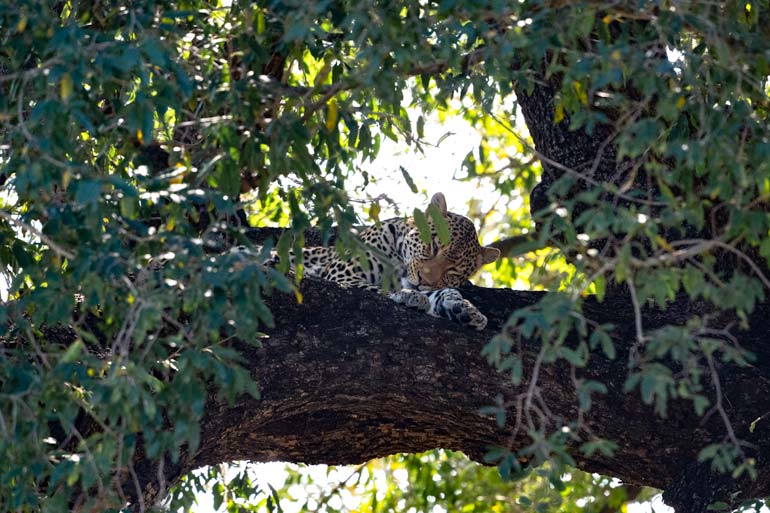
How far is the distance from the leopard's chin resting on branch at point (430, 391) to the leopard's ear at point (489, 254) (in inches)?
85.9

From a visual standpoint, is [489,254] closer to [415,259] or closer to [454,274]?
[454,274]

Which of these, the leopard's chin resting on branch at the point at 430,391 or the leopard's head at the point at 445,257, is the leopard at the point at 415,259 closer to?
the leopard's head at the point at 445,257

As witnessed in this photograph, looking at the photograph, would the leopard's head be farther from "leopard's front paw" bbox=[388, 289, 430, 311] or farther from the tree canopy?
the tree canopy

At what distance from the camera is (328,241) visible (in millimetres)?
4582

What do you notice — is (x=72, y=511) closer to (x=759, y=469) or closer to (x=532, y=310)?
(x=532, y=310)

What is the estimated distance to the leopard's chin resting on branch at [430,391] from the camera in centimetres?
515

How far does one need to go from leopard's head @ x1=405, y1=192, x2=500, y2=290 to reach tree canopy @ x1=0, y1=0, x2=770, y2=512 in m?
1.29

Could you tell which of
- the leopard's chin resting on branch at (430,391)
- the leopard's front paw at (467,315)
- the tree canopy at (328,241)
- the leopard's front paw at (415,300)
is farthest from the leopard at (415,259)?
the leopard's chin resting on branch at (430,391)

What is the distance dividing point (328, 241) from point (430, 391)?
95 cm

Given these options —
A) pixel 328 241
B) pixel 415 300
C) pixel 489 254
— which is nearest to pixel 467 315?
pixel 415 300

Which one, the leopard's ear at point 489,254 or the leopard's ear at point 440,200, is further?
the leopard's ear at point 489,254

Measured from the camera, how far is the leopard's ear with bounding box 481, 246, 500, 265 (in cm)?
758

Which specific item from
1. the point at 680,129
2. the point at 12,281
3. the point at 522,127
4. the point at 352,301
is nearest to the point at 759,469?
the point at 680,129

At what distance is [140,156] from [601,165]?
86.0 inches
